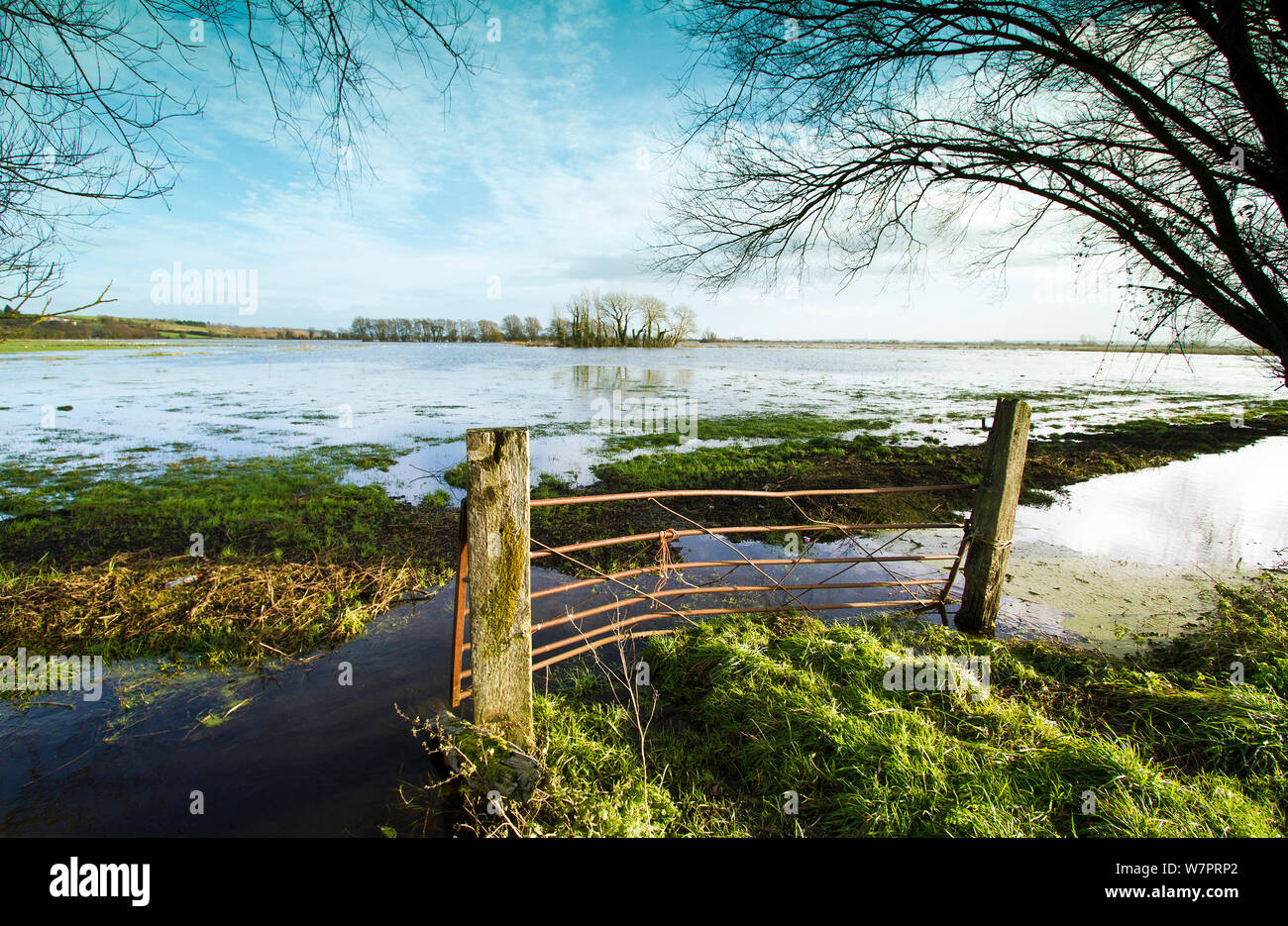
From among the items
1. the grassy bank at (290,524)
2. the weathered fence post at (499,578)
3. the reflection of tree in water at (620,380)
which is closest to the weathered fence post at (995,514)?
the grassy bank at (290,524)

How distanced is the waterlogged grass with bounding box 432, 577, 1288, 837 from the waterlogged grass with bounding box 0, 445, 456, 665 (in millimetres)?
3105

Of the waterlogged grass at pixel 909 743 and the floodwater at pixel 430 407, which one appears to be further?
the floodwater at pixel 430 407

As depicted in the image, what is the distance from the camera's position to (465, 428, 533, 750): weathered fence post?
2875mm

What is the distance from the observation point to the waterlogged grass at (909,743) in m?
2.69

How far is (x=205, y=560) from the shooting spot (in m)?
6.27

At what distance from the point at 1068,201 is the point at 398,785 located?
791cm

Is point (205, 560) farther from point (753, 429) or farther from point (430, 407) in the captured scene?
point (430, 407)

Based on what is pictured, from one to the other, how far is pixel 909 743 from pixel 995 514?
2.54 meters

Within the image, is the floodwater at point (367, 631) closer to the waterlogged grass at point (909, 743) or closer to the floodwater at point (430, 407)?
the floodwater at point (430, 407)

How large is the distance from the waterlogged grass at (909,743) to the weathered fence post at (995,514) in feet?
1.44

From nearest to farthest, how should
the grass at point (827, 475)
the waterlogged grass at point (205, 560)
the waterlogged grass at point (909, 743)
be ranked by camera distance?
the waterlogged grass at point (909, 743), the waterlogged grass at point (205, 560), the grass at point (827, 475)

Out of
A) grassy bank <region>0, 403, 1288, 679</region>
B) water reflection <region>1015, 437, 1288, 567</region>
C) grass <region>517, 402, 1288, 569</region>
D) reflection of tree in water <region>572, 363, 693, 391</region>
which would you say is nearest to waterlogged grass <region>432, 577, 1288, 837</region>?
grass <region>517, 402, 1288, 569</region>
